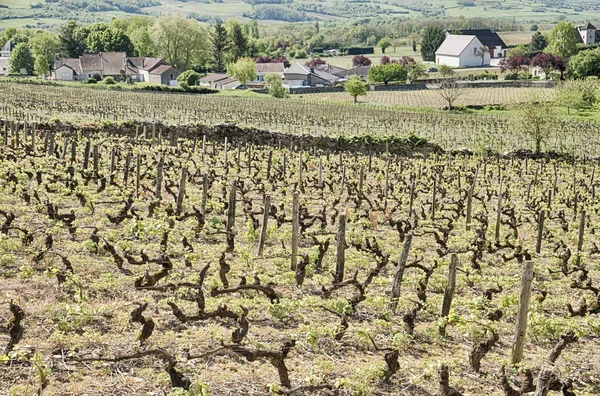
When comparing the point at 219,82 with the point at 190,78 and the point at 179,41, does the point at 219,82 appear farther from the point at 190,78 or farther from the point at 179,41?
the point at 179,41

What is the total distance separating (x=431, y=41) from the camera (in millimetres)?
146375

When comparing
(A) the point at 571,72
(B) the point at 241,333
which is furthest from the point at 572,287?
(A) the point at 571,72

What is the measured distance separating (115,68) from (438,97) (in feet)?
163

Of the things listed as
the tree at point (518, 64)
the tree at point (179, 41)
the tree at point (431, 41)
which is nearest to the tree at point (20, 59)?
the tree at point (179, 41)

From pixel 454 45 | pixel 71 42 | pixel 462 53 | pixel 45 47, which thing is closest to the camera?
pixel 45 47

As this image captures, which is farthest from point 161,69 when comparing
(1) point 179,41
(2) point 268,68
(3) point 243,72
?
(2) point 268,68

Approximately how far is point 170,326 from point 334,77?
4147 inches

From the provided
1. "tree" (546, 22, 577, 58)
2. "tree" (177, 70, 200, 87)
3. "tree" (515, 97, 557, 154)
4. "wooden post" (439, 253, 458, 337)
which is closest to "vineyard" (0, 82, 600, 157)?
"tree" (515, 97, 557, 154)

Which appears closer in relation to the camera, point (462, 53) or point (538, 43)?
point (538, 43)

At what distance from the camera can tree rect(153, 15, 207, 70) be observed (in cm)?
11588

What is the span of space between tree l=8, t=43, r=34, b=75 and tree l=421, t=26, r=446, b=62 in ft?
250

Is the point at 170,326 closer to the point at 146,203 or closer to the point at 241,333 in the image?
the point at 241,333

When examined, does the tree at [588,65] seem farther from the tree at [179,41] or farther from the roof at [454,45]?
the tree at [179,41]

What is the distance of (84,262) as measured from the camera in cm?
1318
